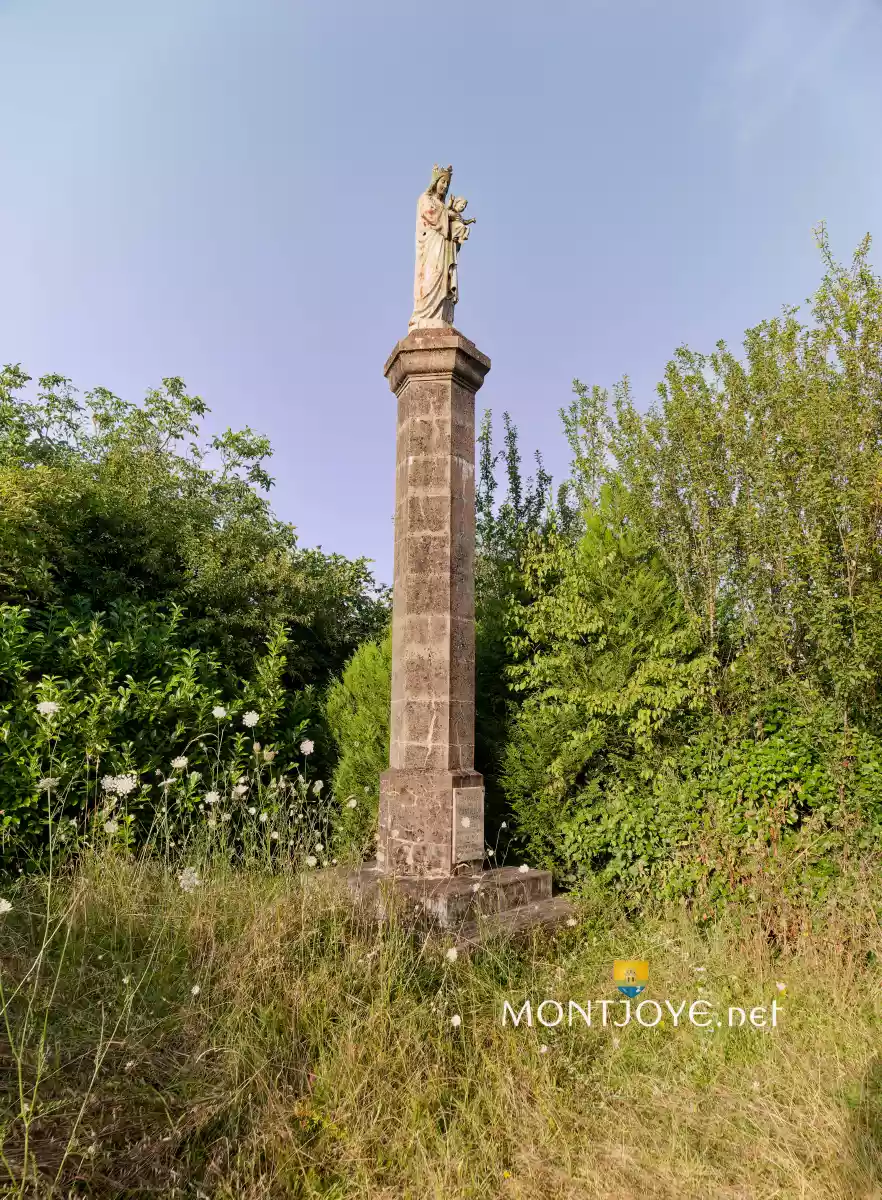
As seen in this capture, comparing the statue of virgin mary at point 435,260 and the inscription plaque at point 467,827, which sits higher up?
the statue of virgin mary at point 435,260

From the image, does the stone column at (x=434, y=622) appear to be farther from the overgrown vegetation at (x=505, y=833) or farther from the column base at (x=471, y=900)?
the overgrown vegetation at (x=505, y=833)

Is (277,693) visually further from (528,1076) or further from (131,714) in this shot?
(528,1076)

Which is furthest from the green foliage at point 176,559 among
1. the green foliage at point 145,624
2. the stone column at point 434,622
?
the stone column at point 434,622

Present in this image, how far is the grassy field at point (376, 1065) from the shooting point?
238 centimetres

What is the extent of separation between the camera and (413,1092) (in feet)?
8.93

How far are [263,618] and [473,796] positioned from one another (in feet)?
14.7

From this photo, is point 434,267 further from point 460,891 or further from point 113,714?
point 460,891

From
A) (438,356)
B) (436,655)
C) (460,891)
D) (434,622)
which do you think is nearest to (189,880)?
(460,891)

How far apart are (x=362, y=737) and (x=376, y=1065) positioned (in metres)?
4.37

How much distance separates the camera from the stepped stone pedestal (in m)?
5.09

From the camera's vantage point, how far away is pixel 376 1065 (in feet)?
9.27

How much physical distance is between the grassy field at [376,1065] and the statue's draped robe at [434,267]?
14.5 ft

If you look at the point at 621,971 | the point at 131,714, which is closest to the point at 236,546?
the point at 131,714

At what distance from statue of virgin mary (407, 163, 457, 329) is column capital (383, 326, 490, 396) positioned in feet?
0.77
